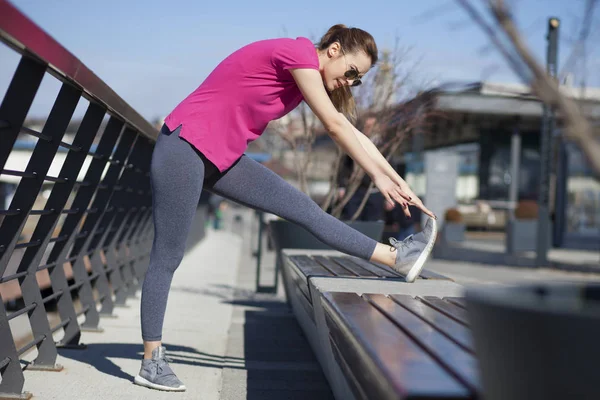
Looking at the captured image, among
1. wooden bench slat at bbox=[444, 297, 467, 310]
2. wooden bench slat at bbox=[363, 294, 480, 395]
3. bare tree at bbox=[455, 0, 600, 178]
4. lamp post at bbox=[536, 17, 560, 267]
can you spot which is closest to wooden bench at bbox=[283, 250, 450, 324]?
wooden bench slat at bbox=[444, 297, 467, 310]

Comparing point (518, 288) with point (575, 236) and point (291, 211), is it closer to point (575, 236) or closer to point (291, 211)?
point (291, 211)

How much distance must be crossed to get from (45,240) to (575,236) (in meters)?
22.0

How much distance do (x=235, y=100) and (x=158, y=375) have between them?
117 centimetres

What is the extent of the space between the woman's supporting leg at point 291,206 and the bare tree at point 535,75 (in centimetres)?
196

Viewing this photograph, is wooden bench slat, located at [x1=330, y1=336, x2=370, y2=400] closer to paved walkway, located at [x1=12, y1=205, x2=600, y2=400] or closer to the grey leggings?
the grey leggings

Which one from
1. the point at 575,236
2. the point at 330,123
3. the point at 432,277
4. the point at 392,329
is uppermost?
the point at 575,236

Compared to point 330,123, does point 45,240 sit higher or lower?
lower

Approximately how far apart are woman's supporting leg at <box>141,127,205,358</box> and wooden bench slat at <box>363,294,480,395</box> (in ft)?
3.23

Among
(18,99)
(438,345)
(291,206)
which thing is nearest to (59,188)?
(18,99)

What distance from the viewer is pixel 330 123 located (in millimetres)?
2971

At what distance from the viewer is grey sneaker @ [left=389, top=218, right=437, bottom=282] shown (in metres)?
3.17

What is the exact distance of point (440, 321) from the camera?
7.01ft

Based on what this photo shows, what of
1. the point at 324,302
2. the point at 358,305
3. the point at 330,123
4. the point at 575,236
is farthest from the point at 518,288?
the point at 575,236

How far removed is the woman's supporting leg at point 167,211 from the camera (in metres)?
3.02
